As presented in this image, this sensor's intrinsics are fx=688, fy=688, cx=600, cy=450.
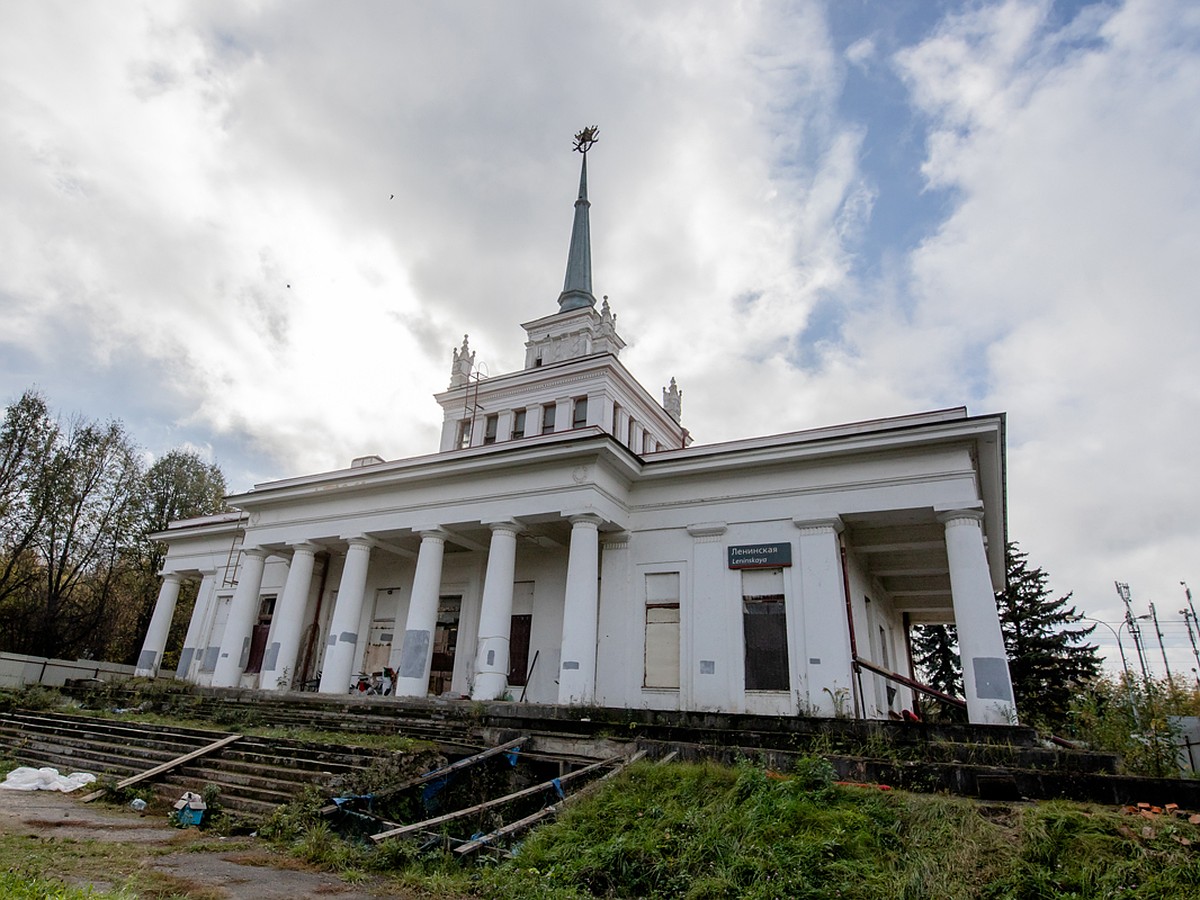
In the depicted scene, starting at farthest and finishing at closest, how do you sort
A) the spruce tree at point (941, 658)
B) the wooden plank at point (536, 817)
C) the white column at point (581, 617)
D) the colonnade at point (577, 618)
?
the spruce tree at point (941, 658) → the white column at point (581, 617) → the colonnade at point (577, 618) → the wooden plank at point (536, 817)

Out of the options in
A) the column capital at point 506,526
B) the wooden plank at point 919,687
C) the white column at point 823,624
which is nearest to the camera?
the wooden plank at point 919,687

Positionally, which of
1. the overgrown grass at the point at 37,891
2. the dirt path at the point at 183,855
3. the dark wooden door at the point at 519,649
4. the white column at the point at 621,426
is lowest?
the dirt path at the point at 183,855

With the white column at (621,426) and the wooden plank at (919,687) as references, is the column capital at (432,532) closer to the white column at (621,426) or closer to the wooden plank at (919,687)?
the white column at (621,426)

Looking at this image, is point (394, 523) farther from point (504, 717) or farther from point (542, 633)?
point (504, 717)

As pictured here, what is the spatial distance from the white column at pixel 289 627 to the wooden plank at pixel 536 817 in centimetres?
1376

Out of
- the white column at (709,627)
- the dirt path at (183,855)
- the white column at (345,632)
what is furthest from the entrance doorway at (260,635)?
the white column at (709,627)

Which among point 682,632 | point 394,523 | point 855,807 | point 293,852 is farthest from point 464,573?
point 855,807

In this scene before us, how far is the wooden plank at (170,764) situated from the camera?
1005 centimetres

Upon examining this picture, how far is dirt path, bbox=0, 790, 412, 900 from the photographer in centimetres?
602

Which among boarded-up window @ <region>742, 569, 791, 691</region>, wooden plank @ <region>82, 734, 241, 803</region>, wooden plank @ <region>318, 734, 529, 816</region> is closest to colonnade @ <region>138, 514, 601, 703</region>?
boarded-up window @ <region>742, 569, 791, 691</region>

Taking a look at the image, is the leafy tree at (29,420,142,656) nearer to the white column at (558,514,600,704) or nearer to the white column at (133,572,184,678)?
the white column at (133,572,184,678)

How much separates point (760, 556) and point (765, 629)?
1.72 metres

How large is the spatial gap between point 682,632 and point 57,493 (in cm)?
3081

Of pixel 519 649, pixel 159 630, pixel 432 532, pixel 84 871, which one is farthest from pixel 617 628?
pixel 159 630
